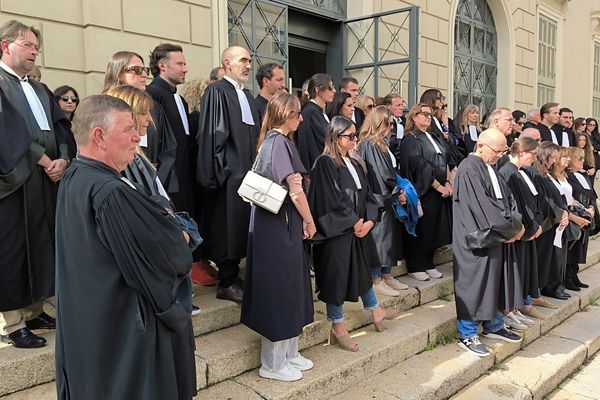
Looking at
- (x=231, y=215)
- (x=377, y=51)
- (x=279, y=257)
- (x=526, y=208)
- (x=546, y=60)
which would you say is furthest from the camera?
(x=546, y=60)

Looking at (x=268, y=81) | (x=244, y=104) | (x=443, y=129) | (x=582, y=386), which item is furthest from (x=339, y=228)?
(x=443, y=129)

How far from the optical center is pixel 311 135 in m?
4.52

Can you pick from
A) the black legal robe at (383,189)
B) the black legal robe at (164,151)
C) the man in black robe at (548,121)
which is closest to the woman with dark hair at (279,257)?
the black legal robe at (164,151)

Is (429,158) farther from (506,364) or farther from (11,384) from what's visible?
(11,384)

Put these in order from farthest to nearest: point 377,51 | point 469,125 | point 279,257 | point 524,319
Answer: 1. point 377,51
2. point 469,125
3. point 524,319
4. point 279,257

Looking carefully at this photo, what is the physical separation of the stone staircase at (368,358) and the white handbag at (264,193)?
39.3 inches

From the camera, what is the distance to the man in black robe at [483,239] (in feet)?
13.1

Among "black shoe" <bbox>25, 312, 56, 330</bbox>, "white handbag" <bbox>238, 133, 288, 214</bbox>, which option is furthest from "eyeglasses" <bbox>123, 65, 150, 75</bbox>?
"black shoe" <bbox>25, 312, 56, 330</bbox>

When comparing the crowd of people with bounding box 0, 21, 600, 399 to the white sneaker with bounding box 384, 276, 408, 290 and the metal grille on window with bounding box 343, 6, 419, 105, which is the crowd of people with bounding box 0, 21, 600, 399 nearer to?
the white sneaker with bounding box 384, 276, 408, 290

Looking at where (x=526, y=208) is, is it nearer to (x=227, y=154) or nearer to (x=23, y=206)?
(x=227, y=154)

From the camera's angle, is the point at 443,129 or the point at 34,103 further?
the point at 443,129

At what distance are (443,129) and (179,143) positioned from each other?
331cm

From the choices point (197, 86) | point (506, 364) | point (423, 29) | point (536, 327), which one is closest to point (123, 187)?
point (197, 86)

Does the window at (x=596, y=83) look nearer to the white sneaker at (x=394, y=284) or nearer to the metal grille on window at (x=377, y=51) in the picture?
the metal grille on window at (x=377, y=51)
